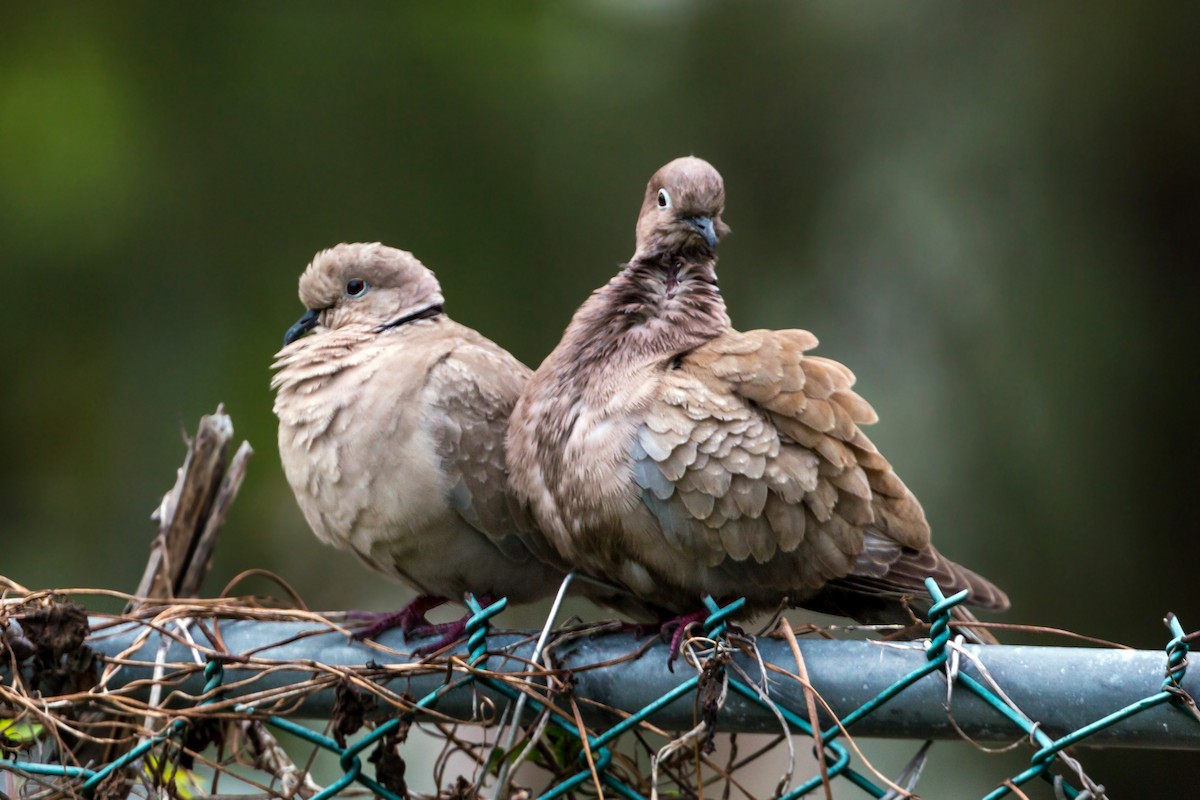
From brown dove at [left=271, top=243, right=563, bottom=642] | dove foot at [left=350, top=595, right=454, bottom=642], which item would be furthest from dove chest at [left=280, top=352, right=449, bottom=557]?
dove foot at [left=350, top=595, right=454, bottom=642]

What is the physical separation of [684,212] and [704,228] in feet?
0.17

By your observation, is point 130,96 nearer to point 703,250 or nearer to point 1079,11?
point 703,250

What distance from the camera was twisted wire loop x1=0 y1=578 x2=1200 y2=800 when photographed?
4.31 ft

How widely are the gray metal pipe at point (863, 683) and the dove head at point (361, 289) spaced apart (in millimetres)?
987

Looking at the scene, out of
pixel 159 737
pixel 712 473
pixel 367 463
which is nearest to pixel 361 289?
pixel 367 463

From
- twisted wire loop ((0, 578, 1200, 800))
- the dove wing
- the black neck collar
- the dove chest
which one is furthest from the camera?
the black neck collar

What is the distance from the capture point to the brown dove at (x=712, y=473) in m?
1.99

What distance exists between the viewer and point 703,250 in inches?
94.3

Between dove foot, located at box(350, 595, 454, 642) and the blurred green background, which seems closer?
dove foot, located at box(350, 595, 454, 642)

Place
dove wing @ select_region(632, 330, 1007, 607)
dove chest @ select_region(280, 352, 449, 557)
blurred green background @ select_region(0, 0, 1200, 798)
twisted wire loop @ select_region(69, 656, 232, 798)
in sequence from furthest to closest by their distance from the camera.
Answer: blurred green background @ select_region(0, 0, 1200, 798), dove chest @ select_region(280, 352, 449, 557), dove wing @ select_region(632, 330, 1007, 607), twisted wire loop @ select_region(69, 656, 232, 798)

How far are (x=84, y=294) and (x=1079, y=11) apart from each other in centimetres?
370

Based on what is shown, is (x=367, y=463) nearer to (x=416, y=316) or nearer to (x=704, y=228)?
(x=416, y=316)

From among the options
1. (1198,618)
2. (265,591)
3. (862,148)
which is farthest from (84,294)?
(1198,618)

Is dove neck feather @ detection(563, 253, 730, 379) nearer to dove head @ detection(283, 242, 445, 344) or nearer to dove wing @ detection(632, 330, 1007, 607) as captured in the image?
dove wing @ detection(632, 330, 1007, 607)
